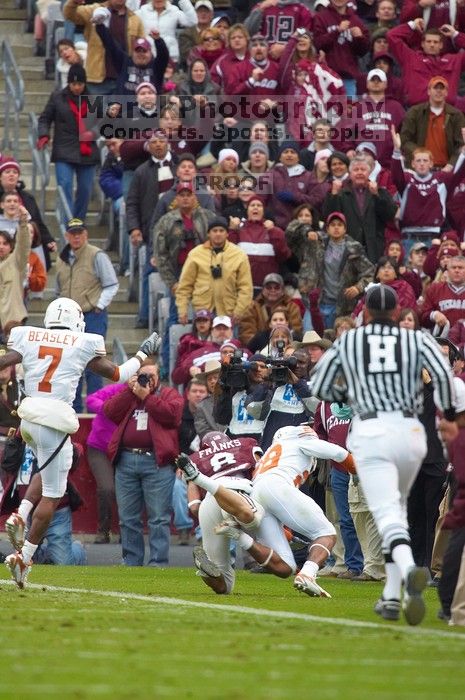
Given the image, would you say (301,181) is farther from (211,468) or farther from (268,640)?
(268,640)

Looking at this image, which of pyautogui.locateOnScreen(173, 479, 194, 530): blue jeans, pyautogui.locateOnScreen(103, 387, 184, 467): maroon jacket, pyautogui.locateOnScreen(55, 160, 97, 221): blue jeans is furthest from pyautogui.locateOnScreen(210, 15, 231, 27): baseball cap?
pyautogui.locateOnScreen(103, 387, 184, 467): maroon jacket

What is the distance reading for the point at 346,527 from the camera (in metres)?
15.8

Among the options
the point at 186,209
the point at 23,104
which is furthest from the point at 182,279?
the point at 23,104

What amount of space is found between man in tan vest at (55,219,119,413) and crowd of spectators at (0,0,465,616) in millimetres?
260

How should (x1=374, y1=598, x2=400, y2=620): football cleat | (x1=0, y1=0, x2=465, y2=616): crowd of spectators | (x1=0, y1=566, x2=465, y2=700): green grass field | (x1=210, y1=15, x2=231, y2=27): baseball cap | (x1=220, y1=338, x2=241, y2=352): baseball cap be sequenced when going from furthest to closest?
(x1=210, y1=15, x2=231, y2=27): baseball cap → (x1=0, y1=0, x2=465, y2=616): crowd of spectators → (x1=220, y1=338, x2=241, y2=352): baseball cap → (x1=374, y1=598, x2=400, y2=620): football cleat → (x1=0, y1=566, x2=465, y2=700): green grass field

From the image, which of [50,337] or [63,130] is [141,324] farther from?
[50,337]

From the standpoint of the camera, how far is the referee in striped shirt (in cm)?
1014

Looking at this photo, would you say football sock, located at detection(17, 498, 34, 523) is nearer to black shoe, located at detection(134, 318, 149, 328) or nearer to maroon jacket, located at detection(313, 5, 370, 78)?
black shoe, located at detection(134, 318, 149, 328)

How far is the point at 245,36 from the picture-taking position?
898 inches

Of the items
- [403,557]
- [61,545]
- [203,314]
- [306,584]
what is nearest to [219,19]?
[203,314]

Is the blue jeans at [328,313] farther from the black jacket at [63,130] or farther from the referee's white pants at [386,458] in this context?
the referee's white pants at [386,458]

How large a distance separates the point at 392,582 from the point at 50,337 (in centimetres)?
391

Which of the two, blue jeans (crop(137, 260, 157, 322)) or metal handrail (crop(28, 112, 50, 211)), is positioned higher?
metal handrail (crop(28, 112, 50, 211))

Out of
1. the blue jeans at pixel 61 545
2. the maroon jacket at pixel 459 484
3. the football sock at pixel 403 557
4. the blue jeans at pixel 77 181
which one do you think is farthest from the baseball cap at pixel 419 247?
the football sock at pixel 403 557
